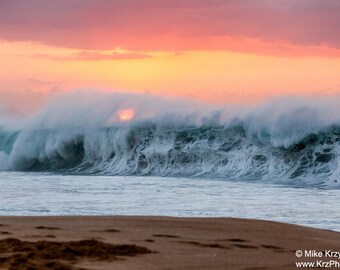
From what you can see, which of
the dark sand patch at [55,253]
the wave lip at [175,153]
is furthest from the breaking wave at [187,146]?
the dark sand patch at [55,253]

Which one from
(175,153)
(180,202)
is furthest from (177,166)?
(180,202)

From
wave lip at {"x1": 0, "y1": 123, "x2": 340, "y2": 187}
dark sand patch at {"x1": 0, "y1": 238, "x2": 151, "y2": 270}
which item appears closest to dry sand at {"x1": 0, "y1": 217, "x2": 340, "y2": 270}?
dark sand patch at {"x1": 0, "y1": 238, "x2": 151, "y2": 270}

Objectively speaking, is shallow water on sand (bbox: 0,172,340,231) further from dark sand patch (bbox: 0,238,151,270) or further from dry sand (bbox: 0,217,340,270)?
dark sand patch (bbox: 0,238,151,270)

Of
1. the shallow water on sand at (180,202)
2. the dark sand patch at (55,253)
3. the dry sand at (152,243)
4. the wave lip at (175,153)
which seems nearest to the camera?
the dark sand patch at (55,253)

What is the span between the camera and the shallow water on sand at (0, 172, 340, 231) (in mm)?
10672

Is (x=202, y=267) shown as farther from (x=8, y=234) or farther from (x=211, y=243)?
(x=8, y=234)

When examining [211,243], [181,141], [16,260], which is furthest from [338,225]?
[181,141]

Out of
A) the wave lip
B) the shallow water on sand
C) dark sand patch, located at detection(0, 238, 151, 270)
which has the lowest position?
dark sand patch, located at detection(0, 238, 151, 270)

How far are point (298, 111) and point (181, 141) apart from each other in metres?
4.38

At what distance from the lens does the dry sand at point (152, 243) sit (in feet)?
18.6

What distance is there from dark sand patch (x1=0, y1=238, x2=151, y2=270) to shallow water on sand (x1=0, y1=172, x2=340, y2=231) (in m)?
3.91

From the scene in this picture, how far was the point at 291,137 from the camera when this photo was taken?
23828 mm

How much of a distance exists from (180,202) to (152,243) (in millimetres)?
5980

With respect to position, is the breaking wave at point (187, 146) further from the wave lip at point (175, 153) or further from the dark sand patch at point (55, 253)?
the dark sand patch at point (55, 253)
